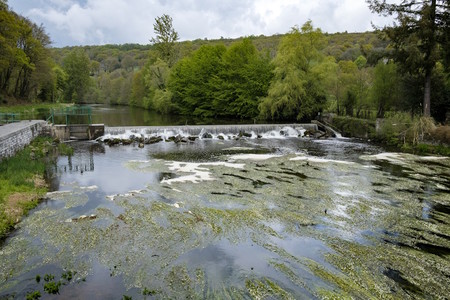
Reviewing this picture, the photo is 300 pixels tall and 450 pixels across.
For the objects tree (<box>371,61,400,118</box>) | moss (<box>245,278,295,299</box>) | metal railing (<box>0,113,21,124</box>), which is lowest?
moss (<box>245,278,295,299</box>)

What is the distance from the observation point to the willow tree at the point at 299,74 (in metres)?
34.1

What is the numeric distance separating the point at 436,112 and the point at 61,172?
81.7ft

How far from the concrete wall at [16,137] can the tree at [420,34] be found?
22.6 m

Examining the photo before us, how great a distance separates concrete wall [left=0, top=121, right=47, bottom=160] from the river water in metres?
2.15

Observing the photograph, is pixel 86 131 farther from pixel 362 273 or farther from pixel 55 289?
pixel 362 273

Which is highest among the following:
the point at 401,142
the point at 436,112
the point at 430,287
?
the point at 436,112

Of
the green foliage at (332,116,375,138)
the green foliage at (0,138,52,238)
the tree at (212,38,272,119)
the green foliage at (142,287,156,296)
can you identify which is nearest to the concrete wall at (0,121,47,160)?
the green foliage at (0,138,52,238)

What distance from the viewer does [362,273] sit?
7055 millimetres

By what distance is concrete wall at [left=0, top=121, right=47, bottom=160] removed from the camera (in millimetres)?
15212

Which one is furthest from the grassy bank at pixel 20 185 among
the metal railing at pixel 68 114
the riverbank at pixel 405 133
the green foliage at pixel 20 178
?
the riverbank at pixel 405 133

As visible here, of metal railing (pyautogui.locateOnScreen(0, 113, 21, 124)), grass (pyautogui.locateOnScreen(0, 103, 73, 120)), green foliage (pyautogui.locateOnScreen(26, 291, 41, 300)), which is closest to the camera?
green foliage (pyautogui.locateOnScreen(26, 291, 41, 300))

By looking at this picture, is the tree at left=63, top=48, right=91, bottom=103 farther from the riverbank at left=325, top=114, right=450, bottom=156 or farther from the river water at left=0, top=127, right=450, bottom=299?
the river water at left=0, top=127, right=450, bottom=299

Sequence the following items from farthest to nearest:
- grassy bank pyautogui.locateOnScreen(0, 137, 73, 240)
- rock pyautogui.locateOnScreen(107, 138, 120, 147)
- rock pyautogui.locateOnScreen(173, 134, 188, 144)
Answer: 1. rock pyautogui.locateOnScreen(173, 134, 188, 144)
2. rock pyautogui.locateOnScreen(107, 138, 120, 147)
3. grassy bank pyautogui.locateOnScreen(0, 137, 73, 240)

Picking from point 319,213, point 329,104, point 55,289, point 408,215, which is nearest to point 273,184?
point 319,213
